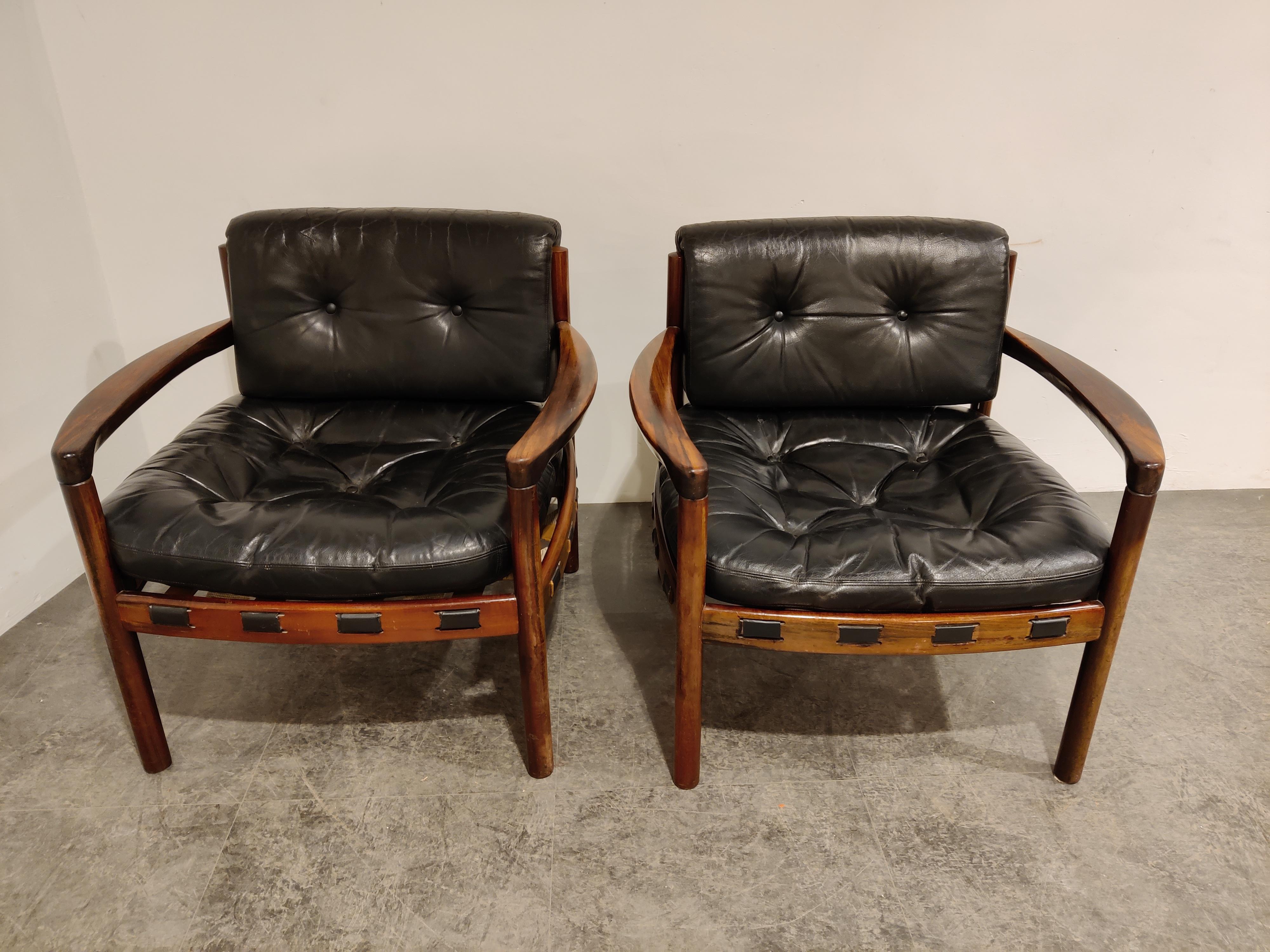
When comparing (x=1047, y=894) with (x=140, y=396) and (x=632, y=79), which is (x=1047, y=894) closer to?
(x=140, y=396)

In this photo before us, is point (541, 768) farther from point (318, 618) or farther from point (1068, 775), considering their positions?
point (1068, 775)

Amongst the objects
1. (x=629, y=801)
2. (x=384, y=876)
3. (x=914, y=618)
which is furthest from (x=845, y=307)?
(x=384, y=876)

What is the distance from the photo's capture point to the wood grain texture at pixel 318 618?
133cm

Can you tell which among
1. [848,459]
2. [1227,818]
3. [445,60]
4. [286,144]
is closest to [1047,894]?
[1227,818]

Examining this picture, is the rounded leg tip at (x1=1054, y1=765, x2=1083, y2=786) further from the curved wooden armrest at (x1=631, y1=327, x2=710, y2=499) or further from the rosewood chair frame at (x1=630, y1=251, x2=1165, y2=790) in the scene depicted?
the curved wooden armrest at (x1=631, y1=327, x2=710, y2=499)

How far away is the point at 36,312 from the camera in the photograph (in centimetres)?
191

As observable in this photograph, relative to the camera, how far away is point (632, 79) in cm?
197

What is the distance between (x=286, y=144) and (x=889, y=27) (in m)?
1.41

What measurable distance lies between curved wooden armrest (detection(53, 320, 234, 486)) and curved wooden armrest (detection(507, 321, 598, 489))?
24.7 inches

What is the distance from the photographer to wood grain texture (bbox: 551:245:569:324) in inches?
66.6

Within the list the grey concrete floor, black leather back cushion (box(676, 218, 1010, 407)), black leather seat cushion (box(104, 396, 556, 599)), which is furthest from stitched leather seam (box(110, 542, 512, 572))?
black leather back cushion (box(676, 218, 1010, 407))

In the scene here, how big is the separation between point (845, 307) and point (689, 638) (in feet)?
2.45

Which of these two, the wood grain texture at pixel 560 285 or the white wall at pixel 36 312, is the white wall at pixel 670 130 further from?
the wood grain texture at pixel 560 285

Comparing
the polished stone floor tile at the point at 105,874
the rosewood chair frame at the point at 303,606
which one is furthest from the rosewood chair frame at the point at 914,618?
the polished stone floor tile at the point at 105,874
